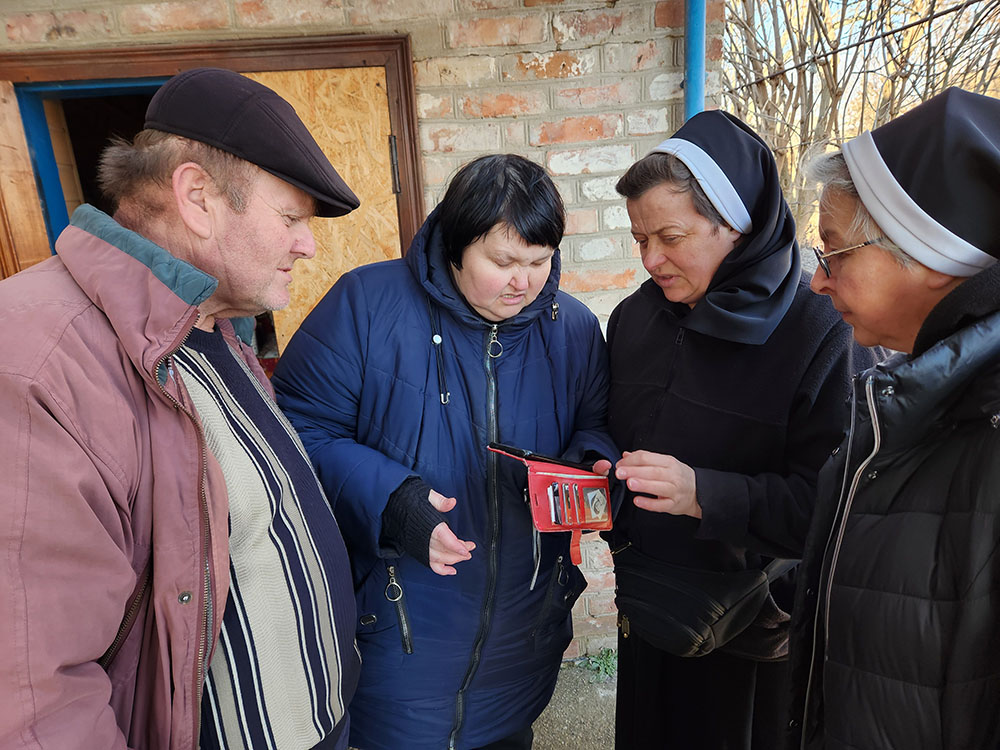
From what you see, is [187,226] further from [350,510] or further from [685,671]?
[685,671]

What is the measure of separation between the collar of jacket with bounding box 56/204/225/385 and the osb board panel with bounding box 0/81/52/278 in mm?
1817

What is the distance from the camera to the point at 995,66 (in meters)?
4.17

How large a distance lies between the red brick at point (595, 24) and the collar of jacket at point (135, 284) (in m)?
1.79

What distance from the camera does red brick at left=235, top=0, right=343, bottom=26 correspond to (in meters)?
2.14

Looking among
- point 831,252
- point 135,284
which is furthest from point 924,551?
point 135,284

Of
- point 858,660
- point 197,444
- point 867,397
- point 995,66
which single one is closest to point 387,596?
point 197,444

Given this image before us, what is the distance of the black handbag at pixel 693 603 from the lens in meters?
1.51

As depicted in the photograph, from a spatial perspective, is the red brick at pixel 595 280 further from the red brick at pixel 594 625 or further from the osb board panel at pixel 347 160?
the red brick at pixel 594 625

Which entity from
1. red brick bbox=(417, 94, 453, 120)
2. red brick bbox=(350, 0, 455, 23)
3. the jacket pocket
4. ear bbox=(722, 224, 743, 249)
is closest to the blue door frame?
red brick bbox=(350, 0, 455, 23)

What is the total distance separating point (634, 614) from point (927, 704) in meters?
0.79

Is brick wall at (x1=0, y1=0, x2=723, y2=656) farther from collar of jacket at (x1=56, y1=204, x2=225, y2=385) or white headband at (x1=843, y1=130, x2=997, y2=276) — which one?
collar of jacket at (x1=56, y1=204, x2=225, y2=385)

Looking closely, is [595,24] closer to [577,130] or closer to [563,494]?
[577,130]

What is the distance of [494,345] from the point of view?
1.56 meters

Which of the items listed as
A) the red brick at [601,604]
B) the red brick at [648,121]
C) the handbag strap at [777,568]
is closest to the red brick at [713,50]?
the red brick at [648,121]
